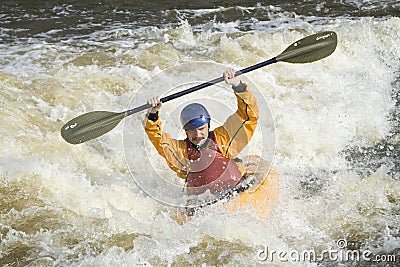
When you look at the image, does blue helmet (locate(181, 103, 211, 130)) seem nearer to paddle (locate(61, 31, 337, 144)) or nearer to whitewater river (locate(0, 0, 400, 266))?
paddle (locate(61, 31, 337, 144))

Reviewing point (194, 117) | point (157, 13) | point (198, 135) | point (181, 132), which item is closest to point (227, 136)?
point (198, 135)

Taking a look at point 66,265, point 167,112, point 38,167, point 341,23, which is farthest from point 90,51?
point 66,265

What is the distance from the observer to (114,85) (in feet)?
20.7

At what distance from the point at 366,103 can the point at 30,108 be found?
3559mm

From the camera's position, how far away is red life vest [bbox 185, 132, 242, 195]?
425 centimetres

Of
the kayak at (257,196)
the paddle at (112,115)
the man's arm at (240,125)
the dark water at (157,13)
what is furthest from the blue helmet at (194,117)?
the dark water at (157,13)

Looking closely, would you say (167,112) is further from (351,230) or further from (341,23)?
(341,23)

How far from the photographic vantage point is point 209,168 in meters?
4.25

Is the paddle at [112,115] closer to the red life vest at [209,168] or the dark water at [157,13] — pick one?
the red life vest at [209,168]

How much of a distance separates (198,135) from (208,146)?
13cm

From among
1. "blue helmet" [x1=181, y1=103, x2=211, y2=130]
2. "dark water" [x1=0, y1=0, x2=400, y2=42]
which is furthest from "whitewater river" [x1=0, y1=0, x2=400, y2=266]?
"blue helmet" [x1=181, y1=103, x2=211, y2=130]

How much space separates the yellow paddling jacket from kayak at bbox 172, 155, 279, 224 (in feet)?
0.49

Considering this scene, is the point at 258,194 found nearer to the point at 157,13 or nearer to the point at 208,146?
the point at 208,146

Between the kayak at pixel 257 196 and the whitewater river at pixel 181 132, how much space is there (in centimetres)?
9
